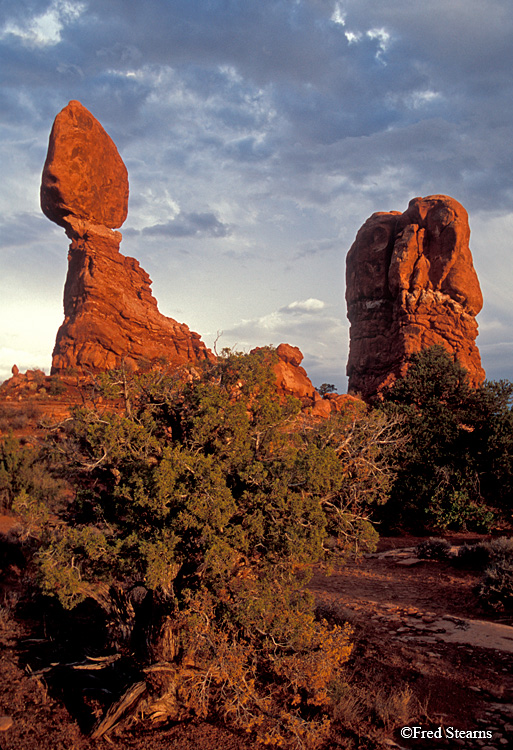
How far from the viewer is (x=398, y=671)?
616 cm

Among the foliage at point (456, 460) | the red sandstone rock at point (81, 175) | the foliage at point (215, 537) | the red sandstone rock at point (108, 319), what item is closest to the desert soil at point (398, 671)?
the foliage at point (215, 537)

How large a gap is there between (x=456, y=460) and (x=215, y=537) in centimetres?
1558

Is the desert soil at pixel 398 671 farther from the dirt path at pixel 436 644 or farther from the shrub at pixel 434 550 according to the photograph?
the shrub at pixel 434 550

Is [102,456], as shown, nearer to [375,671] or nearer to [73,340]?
[375,671]

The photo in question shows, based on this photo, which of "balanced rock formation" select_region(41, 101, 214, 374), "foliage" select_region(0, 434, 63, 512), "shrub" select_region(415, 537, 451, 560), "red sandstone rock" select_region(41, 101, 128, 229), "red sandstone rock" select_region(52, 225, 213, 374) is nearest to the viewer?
"shrub" select_region(415, 537, 451, 560)

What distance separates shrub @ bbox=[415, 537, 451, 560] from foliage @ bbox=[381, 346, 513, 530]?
145 inches

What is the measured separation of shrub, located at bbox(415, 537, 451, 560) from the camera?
12945 millimetres

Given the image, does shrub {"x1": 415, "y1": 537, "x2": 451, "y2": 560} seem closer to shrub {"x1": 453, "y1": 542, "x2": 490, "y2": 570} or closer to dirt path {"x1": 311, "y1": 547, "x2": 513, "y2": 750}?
shrub {"x1": 453, "y1": 542, "x2": 490, "y2": 570}

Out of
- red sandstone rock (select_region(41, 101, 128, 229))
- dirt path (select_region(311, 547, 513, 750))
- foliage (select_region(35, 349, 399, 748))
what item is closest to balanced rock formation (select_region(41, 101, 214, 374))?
red sandstone rock (select_region(41, 101, 128, 229))

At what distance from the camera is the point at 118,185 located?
184 ft

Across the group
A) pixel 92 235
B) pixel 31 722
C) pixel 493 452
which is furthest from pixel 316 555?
pixel 92 235

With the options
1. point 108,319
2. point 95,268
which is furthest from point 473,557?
point 95,268

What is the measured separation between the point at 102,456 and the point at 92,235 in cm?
5256

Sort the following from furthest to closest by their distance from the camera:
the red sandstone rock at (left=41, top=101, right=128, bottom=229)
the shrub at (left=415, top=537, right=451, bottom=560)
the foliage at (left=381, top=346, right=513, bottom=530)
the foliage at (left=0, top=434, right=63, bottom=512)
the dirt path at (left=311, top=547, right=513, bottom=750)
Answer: the red sandstone rock at (left=41, top=101, right=128, bottom=229) → the foliage at (left=0, top=434, right=63, bottom=512) → the foliage at (left=381, top=346, right=513, bottom=530) → the shrub at (left=415, top=537, right=451, bottom=560) → the dirt path at (left=311, top=547, right=513, bottom=750)
